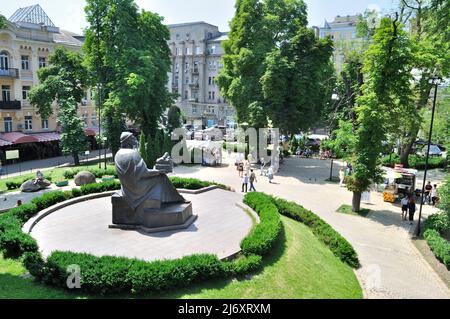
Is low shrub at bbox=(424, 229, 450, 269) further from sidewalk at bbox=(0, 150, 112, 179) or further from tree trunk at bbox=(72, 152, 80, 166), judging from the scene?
sidewalk at bbox=(0, 150, 112, 179)

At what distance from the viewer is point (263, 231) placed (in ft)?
47.6

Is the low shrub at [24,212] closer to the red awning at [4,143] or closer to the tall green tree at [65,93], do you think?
the tall green tree at [65,93]

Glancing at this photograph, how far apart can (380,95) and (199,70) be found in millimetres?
53713

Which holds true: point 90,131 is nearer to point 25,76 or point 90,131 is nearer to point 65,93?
point 65,93

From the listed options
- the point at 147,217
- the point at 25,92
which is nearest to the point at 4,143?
the point at 25,92

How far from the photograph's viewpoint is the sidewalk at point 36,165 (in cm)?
3409

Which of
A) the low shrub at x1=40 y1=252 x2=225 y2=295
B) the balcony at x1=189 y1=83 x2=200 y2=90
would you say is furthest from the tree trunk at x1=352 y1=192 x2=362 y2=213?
the balcony at x1=189 y1=83 x2=200 y2=90

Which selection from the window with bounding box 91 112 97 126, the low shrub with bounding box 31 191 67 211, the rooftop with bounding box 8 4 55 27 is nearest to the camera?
the low shrub with bounding box 31 191 67 211

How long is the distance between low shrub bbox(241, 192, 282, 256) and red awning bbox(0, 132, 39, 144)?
28.2m

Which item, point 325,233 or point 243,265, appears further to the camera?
point 325,233

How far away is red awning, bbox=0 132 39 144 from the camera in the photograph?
37.0m

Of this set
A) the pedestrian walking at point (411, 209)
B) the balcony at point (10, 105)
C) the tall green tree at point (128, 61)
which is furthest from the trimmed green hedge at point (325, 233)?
the balcony at point (10, 105)

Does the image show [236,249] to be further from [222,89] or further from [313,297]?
[222,89]
